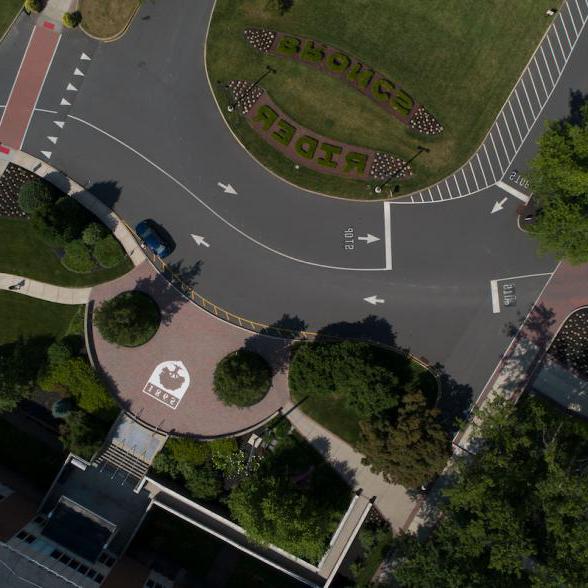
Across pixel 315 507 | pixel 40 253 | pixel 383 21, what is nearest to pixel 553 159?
pixel 383 21

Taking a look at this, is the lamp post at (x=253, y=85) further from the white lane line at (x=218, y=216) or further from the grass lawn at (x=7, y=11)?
the grass lawn at (x=7, y=11)

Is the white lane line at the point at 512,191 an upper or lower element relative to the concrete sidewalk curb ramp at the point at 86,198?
upper

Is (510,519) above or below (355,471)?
above

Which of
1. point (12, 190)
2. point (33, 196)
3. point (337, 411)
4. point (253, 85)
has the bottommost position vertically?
point (337, 411)

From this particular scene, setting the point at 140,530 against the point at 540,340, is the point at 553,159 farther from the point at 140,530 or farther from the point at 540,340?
the point at 140,530

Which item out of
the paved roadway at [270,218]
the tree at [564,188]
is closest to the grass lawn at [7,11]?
the paved roadway at [270,218]

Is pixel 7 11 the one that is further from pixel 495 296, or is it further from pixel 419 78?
pixel 495 296

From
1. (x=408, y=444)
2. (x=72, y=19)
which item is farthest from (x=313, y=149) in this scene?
(x=408, y=444)
